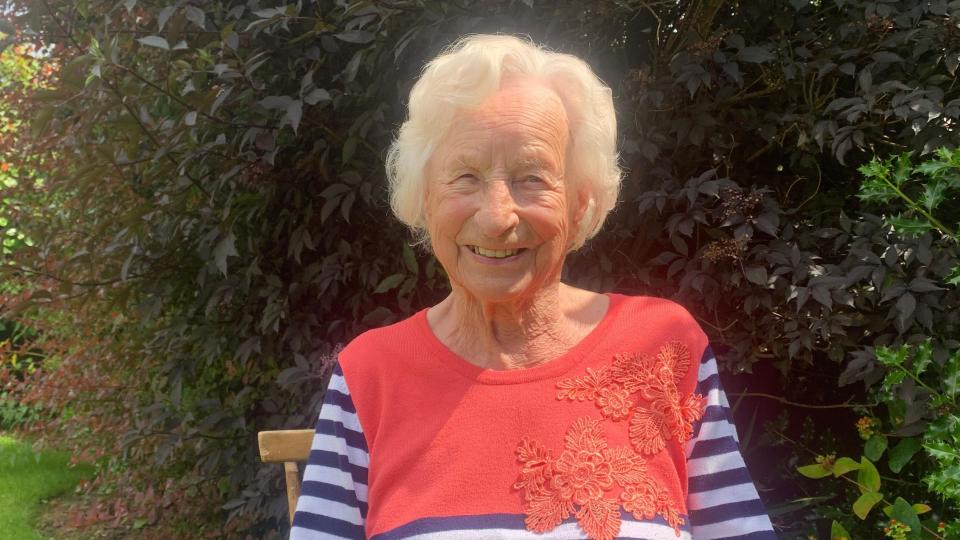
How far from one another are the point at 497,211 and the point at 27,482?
5.09m

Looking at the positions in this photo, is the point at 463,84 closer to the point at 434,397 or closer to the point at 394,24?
the point at 434,397

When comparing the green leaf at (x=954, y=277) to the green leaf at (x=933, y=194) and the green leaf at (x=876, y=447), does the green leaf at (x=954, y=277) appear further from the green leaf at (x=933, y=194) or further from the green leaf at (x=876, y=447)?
the green leaf at (x=876, y=447)

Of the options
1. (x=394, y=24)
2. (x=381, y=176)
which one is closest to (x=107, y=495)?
(x=381, y=176)

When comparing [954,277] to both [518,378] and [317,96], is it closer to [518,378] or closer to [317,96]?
[518,378]

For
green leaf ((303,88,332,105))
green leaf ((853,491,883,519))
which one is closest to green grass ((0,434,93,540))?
green leaf ((303,88,332,105))

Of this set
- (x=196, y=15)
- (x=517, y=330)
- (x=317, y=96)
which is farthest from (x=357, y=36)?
(x=517, y=330)

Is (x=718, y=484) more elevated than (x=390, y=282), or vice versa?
(x=390, y=282)

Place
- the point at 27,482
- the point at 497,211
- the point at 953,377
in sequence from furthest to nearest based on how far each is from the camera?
the point at 27,482 → the point at 953,377 → the point at 497,211

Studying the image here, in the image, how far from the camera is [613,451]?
1.57m

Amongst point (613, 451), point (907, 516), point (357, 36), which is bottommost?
point (907, 516)

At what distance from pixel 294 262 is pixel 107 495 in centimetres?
240

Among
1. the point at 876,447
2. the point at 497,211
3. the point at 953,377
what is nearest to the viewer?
the point at 497,211

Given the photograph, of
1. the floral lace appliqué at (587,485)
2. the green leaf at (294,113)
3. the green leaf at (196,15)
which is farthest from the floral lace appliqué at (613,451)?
the green leaf at (196,15)

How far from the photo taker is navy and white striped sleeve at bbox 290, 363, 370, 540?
1.65 m
